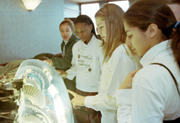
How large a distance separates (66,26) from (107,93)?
1407 mm

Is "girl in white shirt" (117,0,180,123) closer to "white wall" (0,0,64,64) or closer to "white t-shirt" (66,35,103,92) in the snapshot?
"white t-shirt" (66,35,103,92)

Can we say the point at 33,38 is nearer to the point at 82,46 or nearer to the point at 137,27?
the point at 82,46

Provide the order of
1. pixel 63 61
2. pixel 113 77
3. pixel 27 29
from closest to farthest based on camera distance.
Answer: pixel 113 77 < pixel 63 61 < pixel 27 29

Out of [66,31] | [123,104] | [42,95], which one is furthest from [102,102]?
[66,31]

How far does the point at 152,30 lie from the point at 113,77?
0.43m

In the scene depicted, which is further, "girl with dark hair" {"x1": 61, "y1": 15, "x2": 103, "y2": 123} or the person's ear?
"girl with dark hair" {"x1": 61, "y1": 15, "x2": 103, "y2": 123}

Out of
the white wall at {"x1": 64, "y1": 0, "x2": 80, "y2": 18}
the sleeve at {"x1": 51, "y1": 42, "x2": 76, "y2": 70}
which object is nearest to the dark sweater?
the sleeve at {"x1": 51, "y1": 42, "x2": 76, "y2": 70}

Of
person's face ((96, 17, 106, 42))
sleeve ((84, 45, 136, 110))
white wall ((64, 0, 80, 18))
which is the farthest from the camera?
white wall ((64, 0, 80, 18))

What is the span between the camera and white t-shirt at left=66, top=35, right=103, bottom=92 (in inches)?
59.9

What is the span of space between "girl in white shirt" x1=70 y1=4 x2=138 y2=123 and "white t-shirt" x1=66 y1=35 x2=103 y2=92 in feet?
1.30

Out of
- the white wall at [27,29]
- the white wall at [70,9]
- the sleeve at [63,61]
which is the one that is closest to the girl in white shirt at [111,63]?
the sleeve at [63,61]

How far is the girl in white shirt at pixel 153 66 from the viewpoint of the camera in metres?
0.51

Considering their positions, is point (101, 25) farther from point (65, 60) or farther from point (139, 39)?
point (65, 60)

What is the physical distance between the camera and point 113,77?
966mm
